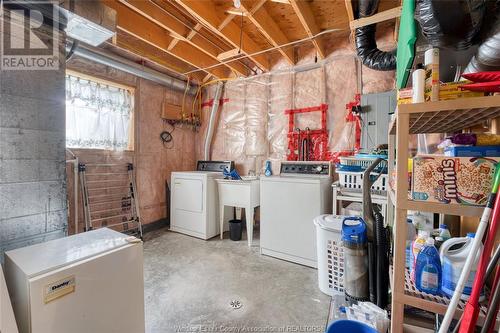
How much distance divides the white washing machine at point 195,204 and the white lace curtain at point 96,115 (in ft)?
3.30

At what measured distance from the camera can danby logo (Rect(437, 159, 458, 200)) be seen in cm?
80

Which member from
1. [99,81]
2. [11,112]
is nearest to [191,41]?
[99,81]

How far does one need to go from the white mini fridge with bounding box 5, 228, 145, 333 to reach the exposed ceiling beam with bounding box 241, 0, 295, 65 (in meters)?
2.24

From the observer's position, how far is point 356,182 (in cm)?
222

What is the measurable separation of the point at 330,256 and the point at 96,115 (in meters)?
3.25

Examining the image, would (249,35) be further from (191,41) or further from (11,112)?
(11,112)

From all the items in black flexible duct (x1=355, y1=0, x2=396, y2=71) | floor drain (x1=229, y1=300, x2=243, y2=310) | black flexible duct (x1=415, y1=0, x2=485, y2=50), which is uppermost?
black flexible duct (x1=355, y1=0, x2=396, y2=71)

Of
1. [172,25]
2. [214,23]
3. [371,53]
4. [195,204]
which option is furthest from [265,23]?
[195,204]

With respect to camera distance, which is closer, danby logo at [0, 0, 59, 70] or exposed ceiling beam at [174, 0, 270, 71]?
danby logo at [0, 0, 59, 70]

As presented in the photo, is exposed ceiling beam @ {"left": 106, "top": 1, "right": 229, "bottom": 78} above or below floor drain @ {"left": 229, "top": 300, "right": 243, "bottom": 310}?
above

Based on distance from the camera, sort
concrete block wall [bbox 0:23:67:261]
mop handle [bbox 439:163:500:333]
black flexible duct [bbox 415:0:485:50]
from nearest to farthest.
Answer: mop handle [bbox 439:163:500:333], black flexible duct [bbox 415:0:485:50], concrete block wall [bbox 0:23:67:261]

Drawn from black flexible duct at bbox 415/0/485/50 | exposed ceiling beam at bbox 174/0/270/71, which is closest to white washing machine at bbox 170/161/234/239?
exposed ceiling beam at bbox 174/0/270/71

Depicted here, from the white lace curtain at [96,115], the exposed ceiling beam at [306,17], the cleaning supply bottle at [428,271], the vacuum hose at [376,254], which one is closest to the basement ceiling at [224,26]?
the exposed ceiling beam at [306,17]

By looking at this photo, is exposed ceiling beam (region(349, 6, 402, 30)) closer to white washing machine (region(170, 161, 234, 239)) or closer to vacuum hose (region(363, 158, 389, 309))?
vacuum hose (region(363, 158, 389, 309))
